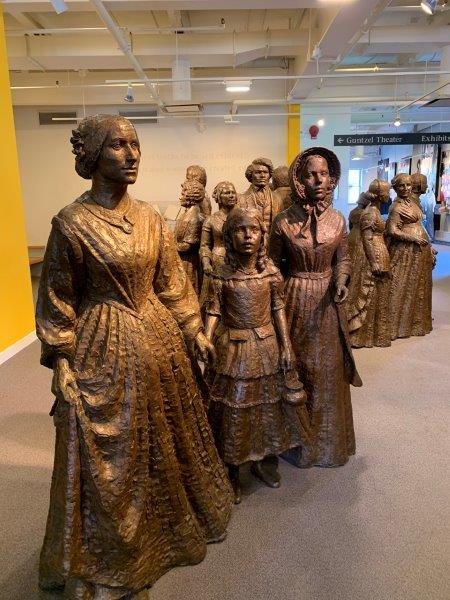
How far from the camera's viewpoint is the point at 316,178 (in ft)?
8.34


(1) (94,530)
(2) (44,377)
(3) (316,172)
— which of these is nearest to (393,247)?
(3) (316,172)

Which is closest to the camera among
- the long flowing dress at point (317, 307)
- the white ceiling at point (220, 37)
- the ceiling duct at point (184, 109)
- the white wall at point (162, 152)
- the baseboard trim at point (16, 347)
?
the long flowing dress at point (317, 307)

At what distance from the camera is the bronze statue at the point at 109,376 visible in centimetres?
173

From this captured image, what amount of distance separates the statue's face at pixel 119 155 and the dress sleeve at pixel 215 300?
83 cm

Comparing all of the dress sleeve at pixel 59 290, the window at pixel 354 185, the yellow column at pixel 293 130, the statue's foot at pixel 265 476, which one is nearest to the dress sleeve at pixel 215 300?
the dress sleeve at pixel 59 290

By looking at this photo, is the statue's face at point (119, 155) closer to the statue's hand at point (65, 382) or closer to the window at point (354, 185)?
the statue's hand at point (65, 382)

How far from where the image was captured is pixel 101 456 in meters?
1.78

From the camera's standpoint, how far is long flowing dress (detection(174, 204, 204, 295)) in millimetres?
4730

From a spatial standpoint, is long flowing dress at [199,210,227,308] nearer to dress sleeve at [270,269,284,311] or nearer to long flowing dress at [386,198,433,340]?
dress sleeve at [270,269,284,311]

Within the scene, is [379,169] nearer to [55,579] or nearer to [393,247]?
[393,247]

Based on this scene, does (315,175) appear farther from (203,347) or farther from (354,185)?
(354,185)

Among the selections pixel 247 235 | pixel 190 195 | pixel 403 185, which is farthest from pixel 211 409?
pixel 403 185

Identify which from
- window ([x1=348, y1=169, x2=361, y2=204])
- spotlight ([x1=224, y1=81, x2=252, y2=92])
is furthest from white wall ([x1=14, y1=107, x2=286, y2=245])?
spotlight ([x1=224, y1=81, x2=252, y2=92])

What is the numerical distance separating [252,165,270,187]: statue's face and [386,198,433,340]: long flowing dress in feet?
7.41
